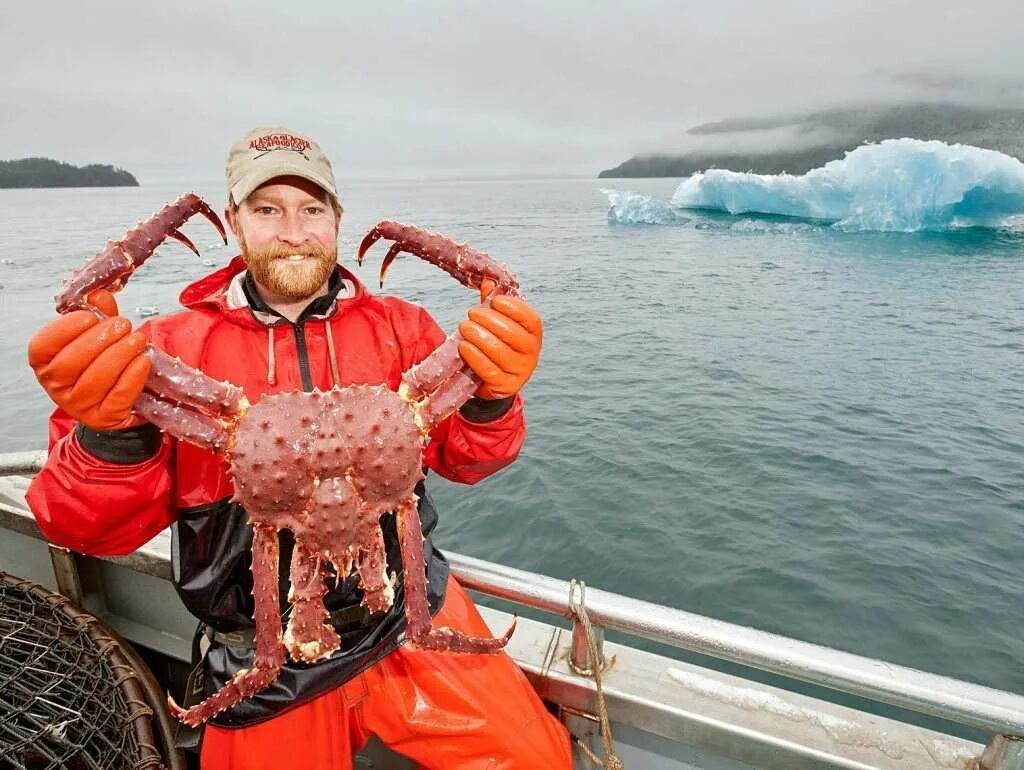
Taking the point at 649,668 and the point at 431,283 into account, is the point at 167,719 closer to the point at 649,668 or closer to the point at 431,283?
the point at 649,668

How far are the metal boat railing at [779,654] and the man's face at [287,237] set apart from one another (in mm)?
1347

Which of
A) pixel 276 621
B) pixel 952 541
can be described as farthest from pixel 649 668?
pixel 952 541

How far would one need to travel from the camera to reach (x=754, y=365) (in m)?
12.7

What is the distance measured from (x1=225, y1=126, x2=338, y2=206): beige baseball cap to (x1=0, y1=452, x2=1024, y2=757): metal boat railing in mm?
1697

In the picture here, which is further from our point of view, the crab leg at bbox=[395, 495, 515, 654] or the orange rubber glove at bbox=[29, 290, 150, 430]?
the crab leg at bbox=[395, 495, 515, 654]

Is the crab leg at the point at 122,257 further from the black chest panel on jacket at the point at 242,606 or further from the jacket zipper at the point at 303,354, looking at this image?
the black chest panel on jacket at the point at 242,606

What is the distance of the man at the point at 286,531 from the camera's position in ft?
6.78

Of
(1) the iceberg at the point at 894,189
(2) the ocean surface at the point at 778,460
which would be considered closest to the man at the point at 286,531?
(2) the ocean surface at the point at 778,460

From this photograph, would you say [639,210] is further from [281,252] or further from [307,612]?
[307,612]

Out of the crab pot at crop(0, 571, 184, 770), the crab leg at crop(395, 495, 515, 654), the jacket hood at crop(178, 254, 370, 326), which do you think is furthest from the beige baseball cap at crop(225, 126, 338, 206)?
the crab pot at crop(0, 571, 184, 770)

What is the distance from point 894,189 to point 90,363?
35.5 metres

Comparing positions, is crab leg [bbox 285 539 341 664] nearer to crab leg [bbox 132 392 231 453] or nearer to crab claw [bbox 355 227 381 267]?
crab leg [bbox 132 392 231 453]

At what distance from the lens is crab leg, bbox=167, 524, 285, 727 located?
1.88 m

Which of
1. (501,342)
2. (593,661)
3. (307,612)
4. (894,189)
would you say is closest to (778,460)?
Result: (593,661)
